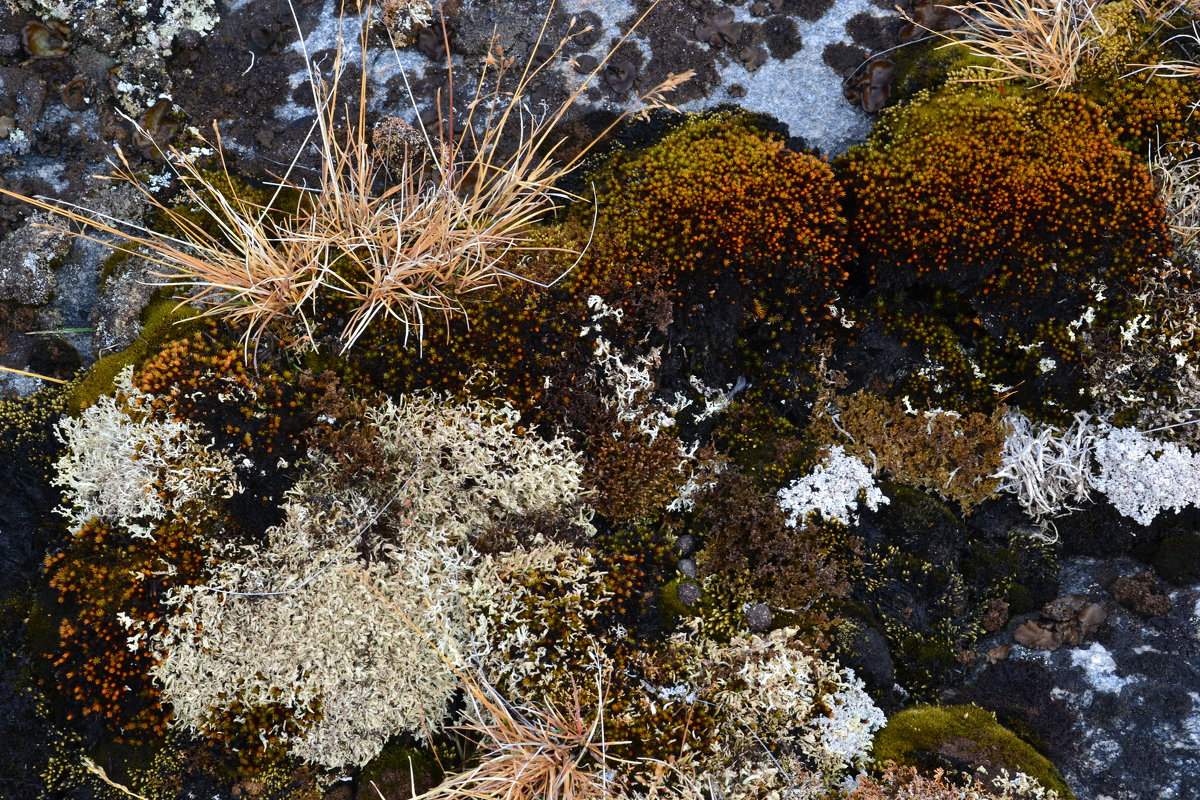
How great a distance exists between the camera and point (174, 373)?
419 cm

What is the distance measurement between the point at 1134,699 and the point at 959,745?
1.09 m

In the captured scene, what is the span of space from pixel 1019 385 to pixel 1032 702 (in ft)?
6.36

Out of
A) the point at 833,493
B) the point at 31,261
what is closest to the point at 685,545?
the point at 833,493

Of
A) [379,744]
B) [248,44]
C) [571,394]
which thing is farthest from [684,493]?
[248,44]

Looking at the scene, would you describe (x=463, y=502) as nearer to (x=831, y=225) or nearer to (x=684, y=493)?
(x=684, y=493)

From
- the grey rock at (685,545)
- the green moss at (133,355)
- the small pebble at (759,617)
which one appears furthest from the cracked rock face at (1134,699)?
the green moss at (133,355)

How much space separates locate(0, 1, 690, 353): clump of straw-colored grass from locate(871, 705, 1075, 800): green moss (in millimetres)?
3493

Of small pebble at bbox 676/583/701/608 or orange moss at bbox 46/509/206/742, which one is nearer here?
orange moss at bbox 46/509/206/742

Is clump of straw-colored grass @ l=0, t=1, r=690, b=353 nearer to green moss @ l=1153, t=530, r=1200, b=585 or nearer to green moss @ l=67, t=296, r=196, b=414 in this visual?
green moss @ l=67, t=296, r=196, b=414

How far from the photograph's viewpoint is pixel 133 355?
444 centimetres

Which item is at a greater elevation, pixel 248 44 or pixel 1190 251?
pixel 248 44

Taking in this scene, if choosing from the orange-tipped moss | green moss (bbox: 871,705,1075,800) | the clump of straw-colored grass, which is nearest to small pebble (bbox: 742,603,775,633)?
green moss (bbox: 871,705,1075,800)

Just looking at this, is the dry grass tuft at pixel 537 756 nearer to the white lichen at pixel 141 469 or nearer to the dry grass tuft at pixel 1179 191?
the white lichen at pixel 141 469

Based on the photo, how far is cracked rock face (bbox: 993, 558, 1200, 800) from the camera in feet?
13.3
